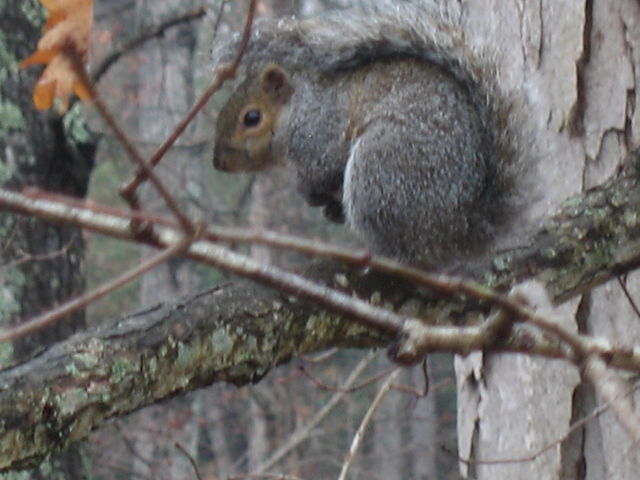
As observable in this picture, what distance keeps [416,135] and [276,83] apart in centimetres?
42

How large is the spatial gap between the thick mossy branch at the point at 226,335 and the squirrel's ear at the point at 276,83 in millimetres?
661

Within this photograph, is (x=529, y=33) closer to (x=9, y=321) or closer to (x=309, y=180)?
(x=309, y=180)

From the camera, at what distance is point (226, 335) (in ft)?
4.05

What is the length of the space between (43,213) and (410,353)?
0.80 feet

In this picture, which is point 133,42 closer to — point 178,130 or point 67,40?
point 178,130

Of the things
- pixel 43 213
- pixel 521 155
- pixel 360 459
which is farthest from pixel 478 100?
pixel 360 459

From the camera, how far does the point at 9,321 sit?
6.66 ft

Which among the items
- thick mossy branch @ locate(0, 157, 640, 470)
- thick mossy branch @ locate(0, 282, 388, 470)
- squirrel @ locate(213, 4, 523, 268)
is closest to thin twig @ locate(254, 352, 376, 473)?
squirrel @ locate(213, 4, 523, 268)

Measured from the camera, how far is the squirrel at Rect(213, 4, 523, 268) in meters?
1.65

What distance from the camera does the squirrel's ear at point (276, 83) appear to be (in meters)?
1.96

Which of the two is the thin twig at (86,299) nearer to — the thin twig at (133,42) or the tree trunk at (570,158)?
the tree trunk at (570,158)

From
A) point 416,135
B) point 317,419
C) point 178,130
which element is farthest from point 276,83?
point 317,419

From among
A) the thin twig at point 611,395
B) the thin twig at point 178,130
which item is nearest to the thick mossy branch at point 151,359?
the thin twig at point 178,130

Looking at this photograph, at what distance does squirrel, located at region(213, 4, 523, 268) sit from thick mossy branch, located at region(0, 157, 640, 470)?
18 cm
